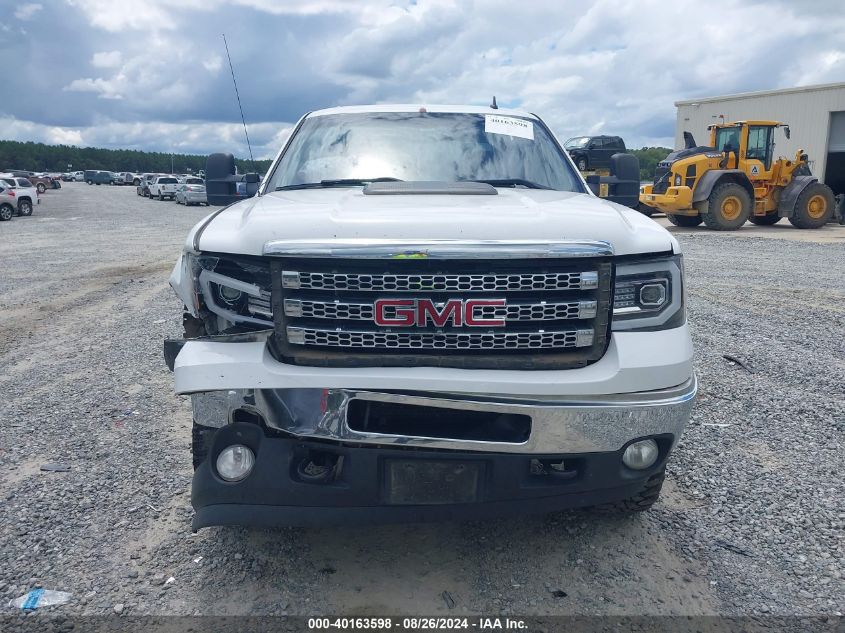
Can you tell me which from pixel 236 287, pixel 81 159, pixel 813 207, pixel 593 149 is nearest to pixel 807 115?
pixel 593 149

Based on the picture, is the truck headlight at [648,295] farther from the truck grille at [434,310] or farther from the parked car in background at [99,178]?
the parked car in background at [99,178]

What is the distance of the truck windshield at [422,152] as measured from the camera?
3.88 meters

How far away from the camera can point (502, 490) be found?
252cm

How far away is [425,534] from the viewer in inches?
124

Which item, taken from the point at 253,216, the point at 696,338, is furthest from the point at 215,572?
the point at 696,338

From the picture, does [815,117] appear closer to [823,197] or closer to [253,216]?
[823,197]

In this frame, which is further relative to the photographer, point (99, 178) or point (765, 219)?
point (99, 178)

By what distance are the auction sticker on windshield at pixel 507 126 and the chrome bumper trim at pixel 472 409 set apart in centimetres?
219

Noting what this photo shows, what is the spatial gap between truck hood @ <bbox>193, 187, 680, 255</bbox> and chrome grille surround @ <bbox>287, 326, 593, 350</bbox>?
1.11 ft

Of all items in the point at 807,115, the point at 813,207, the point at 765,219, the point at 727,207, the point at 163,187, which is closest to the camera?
the point at 727,207

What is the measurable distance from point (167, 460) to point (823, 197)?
796 inches

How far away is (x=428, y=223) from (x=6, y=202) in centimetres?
2929

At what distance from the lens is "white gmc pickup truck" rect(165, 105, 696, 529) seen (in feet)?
8.02

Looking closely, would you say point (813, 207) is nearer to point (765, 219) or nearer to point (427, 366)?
point (765, 219)
